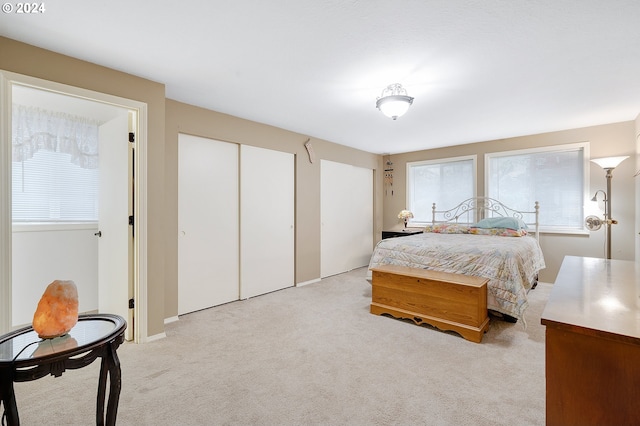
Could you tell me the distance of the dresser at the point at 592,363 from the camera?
0.77 meters

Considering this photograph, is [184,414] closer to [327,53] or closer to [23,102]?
[327,53]

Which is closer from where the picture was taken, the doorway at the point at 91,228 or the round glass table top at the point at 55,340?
the round glass table top at the point at 55,340

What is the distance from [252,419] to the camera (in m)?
1.69

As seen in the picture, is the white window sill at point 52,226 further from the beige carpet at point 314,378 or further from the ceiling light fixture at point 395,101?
the ceiling light fixture at point 395,101

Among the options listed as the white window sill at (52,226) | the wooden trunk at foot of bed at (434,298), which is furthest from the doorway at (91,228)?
the wooden trunk at foot of bed at (434,298)

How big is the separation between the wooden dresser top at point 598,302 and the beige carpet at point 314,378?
2.94ft

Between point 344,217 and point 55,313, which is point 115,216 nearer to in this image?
point 55,313

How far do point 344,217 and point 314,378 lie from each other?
370 centimetres

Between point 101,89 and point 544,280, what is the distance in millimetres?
6125

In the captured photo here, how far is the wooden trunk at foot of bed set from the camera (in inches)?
106

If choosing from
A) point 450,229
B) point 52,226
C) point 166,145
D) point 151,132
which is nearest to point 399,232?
point 450,229

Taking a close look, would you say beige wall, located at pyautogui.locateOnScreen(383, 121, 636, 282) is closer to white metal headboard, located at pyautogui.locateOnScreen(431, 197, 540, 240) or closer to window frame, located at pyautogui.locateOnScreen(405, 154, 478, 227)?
white metal headboard, located at pyautogui.locateOnScreen(431, 197, 540, 240)

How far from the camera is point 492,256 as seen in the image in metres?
2.97

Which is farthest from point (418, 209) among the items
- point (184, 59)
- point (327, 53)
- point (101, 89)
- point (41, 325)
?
point (41, 325)
